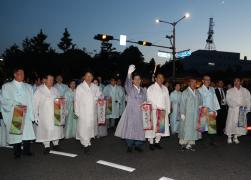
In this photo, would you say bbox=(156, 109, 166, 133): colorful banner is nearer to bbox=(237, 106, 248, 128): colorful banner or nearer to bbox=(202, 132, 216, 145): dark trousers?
bbox=(202, 132, 216, 145): dark trousers

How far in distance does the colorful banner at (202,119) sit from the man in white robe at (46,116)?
352 cm

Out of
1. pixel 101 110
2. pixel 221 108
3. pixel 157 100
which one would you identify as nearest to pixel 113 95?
pixel 221 108

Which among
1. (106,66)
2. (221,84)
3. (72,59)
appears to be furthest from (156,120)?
(106,66)

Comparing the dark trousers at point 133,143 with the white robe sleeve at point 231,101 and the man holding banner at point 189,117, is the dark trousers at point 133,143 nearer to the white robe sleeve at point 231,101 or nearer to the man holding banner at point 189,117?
the man holding banner at point 189,117

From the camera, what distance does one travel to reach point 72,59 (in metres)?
57.6

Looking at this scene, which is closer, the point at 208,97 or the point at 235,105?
the point at 208,97

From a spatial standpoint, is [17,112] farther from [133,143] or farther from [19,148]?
[133,143]

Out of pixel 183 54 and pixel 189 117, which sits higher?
pixel 183 54

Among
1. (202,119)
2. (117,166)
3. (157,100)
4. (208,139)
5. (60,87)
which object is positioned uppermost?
(60,87)

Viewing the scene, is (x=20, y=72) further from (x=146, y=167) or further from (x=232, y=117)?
(x=232, y=117)

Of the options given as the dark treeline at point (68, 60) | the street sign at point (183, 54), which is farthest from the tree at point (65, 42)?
A: the street sign at point (183, 54)

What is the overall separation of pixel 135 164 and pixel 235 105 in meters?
4.40

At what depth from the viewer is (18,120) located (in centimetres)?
755

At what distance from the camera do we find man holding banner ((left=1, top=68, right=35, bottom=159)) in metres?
7.53
